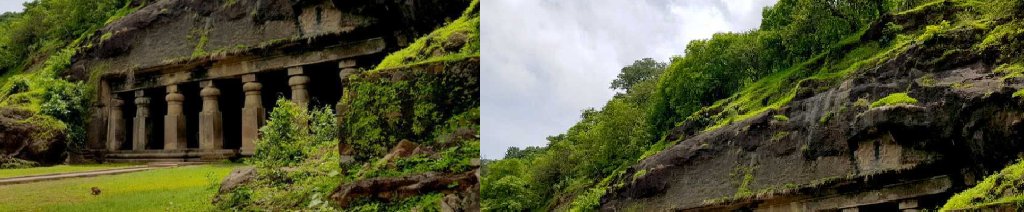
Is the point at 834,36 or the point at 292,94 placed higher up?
the point at 834,36

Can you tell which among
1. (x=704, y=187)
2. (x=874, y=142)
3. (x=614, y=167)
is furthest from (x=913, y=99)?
(x=614, y=167)

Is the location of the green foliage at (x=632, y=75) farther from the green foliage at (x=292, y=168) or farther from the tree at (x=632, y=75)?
the green foliage at (x=292, y=168)

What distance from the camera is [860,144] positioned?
744 inches

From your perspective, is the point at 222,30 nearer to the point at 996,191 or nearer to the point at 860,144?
the point at 996,191

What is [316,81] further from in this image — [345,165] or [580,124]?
[580,124]

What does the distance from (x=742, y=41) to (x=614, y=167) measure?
627 centimetres

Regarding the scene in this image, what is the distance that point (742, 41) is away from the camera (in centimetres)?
2917

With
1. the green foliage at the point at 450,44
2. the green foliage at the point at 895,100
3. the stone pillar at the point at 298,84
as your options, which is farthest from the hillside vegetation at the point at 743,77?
the green foliage at the point at 450,44

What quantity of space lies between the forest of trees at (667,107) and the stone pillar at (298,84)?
10.2 metres

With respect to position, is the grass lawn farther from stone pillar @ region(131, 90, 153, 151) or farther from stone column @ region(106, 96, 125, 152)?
stone pillar @ region(131, 90, 153, 151)

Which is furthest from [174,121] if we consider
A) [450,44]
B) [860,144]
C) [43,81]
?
[860,144]

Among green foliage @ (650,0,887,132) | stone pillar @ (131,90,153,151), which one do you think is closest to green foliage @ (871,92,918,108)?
green foliage @ (650,0,887,132)

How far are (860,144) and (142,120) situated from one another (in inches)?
537

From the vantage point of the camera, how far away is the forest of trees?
24953 mm
